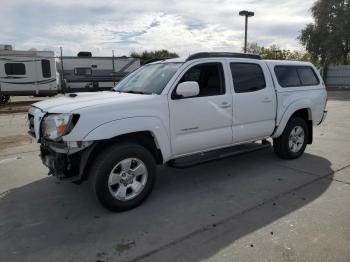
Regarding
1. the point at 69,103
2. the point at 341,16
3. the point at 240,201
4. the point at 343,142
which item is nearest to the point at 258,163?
the point at 240,201

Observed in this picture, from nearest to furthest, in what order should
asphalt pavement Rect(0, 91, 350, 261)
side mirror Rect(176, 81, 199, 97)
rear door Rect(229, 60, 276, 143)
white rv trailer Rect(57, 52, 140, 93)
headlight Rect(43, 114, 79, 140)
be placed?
asphalt pavement Rect(0, 91, 350, 261)
headlight Rect(43, 114, 79, 140)
side mirror Rect(176, 81, 199, 97)
rear door Rect(229, 60, 276, 143)
white rv trailer Rect(57, 52, 140, 93)

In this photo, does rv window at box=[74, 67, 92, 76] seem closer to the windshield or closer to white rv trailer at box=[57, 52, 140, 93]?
white rv trailer at box=[57, 52, 140, 93]

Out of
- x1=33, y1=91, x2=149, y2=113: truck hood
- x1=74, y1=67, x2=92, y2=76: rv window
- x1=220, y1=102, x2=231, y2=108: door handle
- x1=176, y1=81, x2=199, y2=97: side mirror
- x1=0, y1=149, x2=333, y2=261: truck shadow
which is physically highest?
x1=74, y1=67, x2=92, y2=76: rv window

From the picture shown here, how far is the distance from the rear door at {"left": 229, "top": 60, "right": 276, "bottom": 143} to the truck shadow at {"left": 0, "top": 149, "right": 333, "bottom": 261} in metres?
0.73

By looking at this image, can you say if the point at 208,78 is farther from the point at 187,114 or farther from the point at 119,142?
the point at 119,142

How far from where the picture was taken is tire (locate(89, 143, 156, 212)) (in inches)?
155

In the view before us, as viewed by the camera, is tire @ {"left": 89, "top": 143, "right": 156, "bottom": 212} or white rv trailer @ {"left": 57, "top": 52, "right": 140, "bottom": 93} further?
white rv trailer @ {"left": 57, "top": 52, "right": 140, "bottom": 93}

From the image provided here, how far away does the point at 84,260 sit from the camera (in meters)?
3.15

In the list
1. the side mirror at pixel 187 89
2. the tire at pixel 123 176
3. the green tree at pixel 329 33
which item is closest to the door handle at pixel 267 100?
the side mirror at pixel 187 89

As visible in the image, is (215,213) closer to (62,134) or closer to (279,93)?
(62,134)

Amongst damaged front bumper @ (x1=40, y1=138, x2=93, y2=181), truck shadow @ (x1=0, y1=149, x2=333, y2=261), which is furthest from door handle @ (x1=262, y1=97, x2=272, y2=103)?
damaged front bumper @ (x1=40, y1=138, x2=93, y2=181)

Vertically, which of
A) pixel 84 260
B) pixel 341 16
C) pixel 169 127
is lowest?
pixel 84 260

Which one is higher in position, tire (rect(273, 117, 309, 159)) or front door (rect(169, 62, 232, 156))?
front door (rect(169, 62, 232, 156))

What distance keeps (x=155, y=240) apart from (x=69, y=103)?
2.01m
